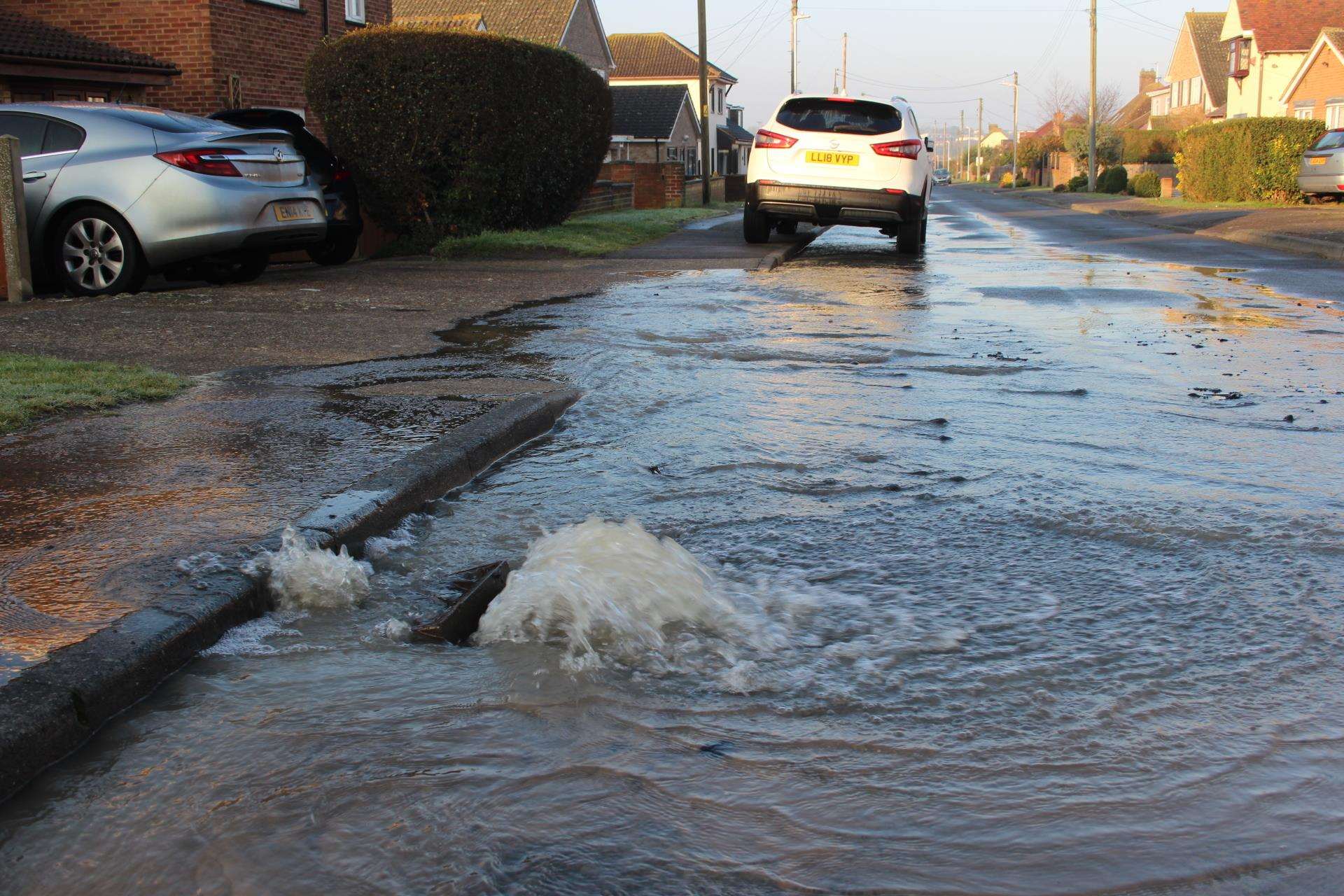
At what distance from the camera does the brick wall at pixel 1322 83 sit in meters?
50.1

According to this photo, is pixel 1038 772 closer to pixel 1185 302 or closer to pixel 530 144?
pixel 1185 302

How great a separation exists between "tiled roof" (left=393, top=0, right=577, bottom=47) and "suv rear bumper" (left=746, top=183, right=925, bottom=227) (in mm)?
29363

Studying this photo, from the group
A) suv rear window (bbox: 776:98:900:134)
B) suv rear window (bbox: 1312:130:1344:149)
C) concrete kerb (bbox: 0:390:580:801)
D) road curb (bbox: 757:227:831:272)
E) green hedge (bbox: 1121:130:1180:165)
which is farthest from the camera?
green hedge (bbox: 1121:130:1180:165)

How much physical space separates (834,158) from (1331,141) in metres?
19.4

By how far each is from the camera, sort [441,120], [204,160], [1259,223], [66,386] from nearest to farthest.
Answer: [66,386]
[204,160]
[441,120]
[1259,223]

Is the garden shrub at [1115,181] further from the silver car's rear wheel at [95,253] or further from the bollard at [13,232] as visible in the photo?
the bollard at [13,232]

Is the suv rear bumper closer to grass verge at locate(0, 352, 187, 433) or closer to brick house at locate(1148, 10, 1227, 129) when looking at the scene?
grass verge at locate(0, 352, 187, 433)

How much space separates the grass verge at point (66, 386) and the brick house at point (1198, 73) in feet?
248

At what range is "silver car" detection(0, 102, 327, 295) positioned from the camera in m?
10.1

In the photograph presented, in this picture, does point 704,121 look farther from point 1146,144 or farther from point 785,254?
point 1146,144

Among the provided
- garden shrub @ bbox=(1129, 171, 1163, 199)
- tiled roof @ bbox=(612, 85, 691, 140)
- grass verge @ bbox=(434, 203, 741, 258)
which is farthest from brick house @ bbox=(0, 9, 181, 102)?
tiled roof @ bbox=(612, 85, 691, 140)

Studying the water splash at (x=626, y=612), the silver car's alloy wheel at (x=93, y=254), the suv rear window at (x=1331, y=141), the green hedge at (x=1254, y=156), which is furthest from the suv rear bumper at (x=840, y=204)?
the green hedge at (x=1254, y=156)

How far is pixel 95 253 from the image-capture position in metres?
10.3

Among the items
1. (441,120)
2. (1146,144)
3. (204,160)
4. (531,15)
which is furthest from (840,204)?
(1146,144)
